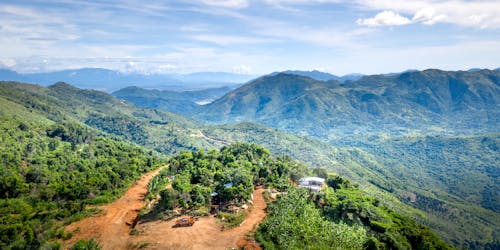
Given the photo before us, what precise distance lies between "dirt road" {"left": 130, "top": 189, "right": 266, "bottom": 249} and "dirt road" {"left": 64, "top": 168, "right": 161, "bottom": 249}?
8.69ft

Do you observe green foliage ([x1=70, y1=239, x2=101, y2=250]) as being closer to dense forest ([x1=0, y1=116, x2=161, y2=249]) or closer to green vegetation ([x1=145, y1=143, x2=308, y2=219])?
dense forest ([x1=0, y1=116, x2=161, y2=249])

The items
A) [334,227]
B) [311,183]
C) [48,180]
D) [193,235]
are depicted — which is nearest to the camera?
[193,235]

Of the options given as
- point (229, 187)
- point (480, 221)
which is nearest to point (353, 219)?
point (229, 187)

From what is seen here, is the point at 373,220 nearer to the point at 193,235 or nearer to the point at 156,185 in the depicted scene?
the point at 193,235

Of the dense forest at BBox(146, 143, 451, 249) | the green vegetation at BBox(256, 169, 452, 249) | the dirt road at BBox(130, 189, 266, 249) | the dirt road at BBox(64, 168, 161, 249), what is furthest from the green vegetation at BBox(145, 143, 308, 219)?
the green vegetation at BBox(256, 169, 452, 249)

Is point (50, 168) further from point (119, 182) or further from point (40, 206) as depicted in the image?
point (40, 206)

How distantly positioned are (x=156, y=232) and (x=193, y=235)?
6429 millimetres

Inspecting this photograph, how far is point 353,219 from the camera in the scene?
64938mm

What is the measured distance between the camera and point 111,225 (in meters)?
54.4

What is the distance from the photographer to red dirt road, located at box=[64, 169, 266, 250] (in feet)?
152

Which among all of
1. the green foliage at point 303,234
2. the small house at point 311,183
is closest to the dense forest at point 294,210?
the green foliage at point 303,234

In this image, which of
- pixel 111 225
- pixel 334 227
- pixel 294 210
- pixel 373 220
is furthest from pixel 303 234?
pixel 111 225

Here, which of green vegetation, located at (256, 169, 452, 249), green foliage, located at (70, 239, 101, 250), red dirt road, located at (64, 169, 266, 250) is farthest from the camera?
green vegetation, located at (256, 169, 452, 249)

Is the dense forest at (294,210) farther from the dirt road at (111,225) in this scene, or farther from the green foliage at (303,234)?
the dirt road at (111,225)
